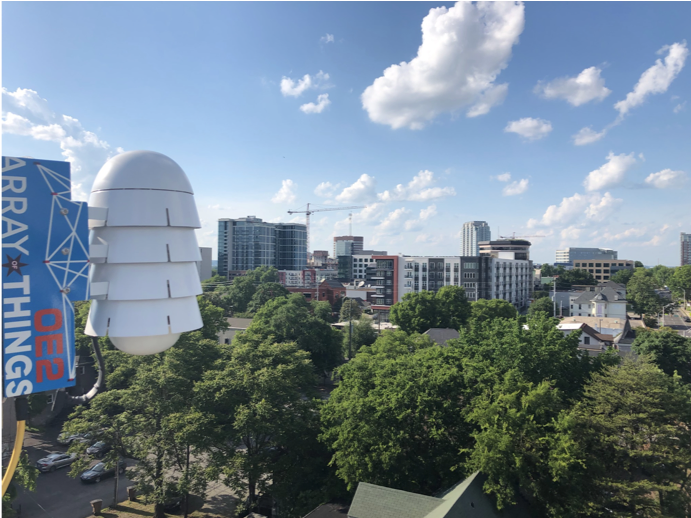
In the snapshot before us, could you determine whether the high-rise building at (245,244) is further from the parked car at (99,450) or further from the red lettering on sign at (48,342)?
the red lettering on sign at (48,342)

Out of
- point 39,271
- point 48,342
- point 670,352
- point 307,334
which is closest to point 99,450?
point 307,334

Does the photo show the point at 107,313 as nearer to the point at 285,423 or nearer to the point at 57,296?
the point at 57,296

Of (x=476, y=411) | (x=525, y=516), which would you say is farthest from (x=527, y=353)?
(x=525, y=516)

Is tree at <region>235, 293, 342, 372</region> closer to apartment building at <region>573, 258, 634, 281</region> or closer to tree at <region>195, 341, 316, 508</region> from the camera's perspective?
tree at <region>195, 341, 316, 508</region>

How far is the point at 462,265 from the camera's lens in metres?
79.2

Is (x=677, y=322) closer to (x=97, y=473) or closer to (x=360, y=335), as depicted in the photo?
(x=360, y=335)

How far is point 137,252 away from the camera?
6.59 metres

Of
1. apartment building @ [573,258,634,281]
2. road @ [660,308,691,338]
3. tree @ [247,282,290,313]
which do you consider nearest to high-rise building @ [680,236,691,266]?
apartment building @ [573,258,634,281]

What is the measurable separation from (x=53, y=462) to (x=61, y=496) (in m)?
3.73

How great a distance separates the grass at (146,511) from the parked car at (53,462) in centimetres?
597

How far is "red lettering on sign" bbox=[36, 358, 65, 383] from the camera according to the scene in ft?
17.1

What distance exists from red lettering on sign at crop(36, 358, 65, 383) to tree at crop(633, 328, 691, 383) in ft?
138

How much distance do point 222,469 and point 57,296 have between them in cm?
1599

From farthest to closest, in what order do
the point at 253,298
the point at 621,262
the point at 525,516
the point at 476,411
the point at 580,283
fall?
the point at 621,262 < the point at 580,283 < the point at 253,298 < the point at 476,411 < the point at 525,516
